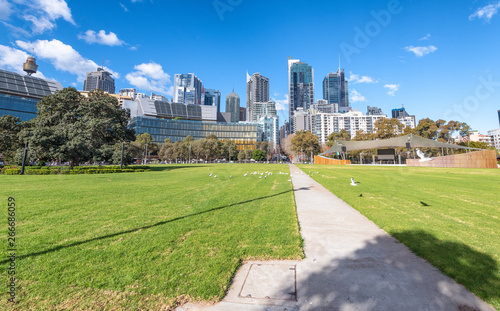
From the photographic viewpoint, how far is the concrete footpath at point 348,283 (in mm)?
2396

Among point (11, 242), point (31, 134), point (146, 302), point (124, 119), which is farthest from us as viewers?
point (124, 119)

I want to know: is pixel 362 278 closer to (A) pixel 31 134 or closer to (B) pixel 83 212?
(B) pixel 83 212

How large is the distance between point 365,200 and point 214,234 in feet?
22.6

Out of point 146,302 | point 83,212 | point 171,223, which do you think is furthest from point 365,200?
point 83,212

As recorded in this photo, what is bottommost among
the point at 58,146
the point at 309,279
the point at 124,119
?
the point at 309,279

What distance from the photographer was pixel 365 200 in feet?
28.5

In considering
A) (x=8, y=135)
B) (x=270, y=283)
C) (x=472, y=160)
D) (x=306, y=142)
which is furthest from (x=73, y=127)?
(x=306, y=142)

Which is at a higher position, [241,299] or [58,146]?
[58,146]

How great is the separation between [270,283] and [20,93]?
461ft

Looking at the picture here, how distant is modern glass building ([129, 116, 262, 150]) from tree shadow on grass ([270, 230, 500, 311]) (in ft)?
435

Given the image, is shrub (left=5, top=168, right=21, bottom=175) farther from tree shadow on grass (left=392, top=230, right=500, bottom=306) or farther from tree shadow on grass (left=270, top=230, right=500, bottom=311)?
tree shadow on grass (left=392, top=230, right=500, bottom=306)

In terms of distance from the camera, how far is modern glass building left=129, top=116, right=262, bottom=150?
128 m

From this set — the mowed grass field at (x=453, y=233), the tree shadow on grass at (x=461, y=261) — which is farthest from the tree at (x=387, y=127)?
the tree shadow on grass at (x=461, y=261)

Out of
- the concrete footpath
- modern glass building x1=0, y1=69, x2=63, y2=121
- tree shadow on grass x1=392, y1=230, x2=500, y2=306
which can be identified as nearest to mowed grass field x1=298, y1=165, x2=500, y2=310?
tree shadow on grass x1=392, y1=230, x2=500, y2=306
